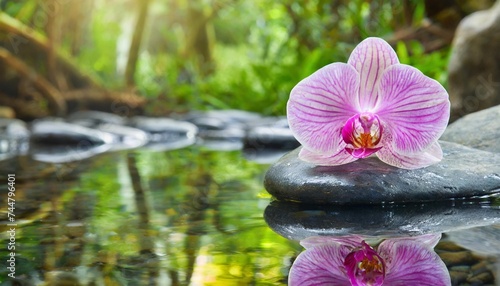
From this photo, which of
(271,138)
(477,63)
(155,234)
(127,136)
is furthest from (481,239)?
(127,136)

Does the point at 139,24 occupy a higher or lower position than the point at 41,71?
higher

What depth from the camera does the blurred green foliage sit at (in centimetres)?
644

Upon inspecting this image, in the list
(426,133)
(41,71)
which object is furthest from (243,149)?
(41,71)

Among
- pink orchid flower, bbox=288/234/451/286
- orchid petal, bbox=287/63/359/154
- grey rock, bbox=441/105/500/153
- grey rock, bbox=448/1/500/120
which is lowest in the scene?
pink orchid flower, bbox=288/234/451/286

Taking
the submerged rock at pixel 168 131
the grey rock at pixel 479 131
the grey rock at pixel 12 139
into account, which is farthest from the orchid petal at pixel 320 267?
the submerged rock at pixel 168 131

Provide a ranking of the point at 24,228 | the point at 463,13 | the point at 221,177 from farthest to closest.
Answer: the point at 463,13, the point at 221,177, the point at 24,228

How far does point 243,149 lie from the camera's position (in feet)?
14.4

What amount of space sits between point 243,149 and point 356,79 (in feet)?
8.38

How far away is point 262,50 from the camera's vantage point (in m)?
8.83

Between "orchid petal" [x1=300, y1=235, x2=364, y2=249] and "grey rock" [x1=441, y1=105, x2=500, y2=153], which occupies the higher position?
"grey rock" [x1=441, y1=105, x2=500, y2=153]

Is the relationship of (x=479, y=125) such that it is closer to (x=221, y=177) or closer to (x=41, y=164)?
(x=221, y=177)

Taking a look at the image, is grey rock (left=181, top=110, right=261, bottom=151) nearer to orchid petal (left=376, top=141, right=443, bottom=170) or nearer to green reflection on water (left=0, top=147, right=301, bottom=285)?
green reflection on water (left=0, top=147, right=301, bottom=285)

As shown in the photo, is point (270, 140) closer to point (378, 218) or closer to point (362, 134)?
point (362, 134)

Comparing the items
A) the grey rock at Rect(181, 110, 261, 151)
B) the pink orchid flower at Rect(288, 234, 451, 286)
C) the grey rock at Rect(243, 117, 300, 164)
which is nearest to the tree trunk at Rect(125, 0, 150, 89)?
the grey rock at Rect(181, 110, 261, 151)
